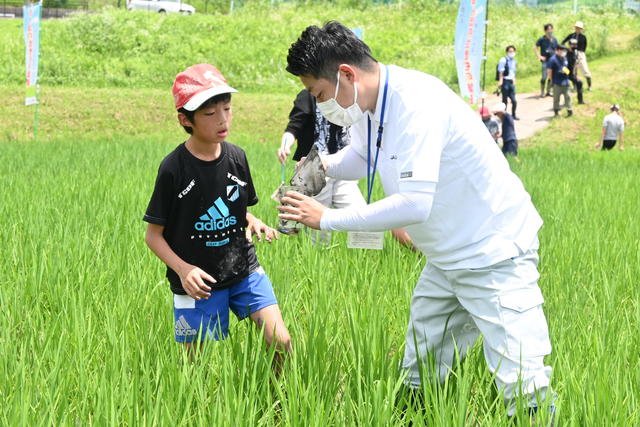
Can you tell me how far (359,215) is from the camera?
198 cm

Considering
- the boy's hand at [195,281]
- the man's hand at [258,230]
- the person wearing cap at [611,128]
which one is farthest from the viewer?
the person wearing cap at [611,128]

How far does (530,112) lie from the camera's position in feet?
53.9

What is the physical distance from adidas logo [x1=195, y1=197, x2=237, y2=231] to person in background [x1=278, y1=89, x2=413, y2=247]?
1.90 metres

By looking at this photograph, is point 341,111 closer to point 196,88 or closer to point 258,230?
point 196,88

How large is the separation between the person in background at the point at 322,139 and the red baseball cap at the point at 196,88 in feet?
6.39

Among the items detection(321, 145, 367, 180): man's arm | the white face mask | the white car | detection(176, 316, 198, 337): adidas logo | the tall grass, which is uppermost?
the white car

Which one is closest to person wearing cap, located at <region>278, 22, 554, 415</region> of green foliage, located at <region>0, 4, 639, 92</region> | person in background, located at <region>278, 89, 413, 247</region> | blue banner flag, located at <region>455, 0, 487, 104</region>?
person in background, located at <region>278, 89, 413, 247</region>

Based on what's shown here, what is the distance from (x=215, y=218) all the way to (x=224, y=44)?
65.6 feet

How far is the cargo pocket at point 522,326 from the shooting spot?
1989mm

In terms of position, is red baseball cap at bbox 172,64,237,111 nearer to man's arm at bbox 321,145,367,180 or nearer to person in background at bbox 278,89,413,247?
man's arm at bbox 321,145,367,180

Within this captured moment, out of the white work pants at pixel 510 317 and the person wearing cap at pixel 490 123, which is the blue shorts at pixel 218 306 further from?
the person wearing cap at pixel 490 123

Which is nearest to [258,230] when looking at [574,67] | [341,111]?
[341,111]

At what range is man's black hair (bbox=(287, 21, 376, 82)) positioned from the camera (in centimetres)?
200

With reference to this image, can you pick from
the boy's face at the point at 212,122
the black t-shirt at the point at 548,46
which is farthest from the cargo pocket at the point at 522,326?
the black t-shirt at the point at 548,46
